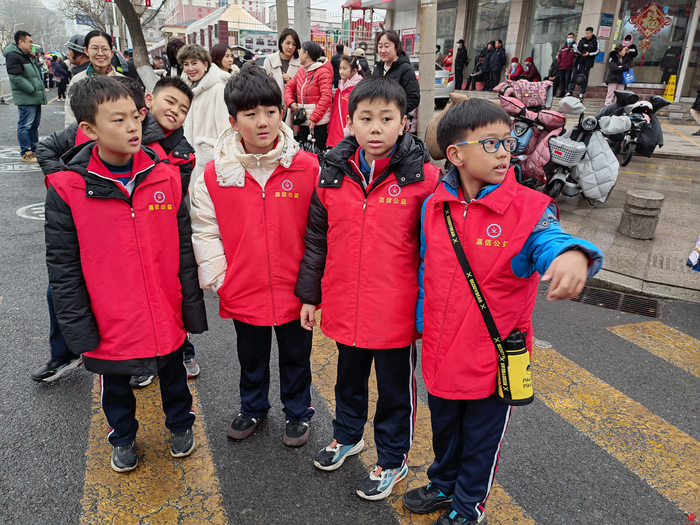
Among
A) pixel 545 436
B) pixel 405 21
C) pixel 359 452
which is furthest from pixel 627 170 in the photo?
pixel 405 21

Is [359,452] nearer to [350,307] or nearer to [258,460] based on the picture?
[258,460]

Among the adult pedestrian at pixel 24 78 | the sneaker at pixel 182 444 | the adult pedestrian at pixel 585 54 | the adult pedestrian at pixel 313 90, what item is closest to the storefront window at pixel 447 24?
the adult pedestrian at pixel 585 54

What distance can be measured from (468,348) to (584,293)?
330cm

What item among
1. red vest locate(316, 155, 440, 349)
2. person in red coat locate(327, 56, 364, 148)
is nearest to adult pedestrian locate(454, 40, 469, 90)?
person in red coat locate(327, 56, 364, 148)

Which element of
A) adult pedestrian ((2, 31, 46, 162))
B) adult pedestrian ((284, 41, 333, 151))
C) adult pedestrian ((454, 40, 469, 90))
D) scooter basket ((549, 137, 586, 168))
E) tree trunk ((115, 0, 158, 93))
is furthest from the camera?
adult pedestrian ((454, 40, 469, 90))

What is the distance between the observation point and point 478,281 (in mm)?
1777

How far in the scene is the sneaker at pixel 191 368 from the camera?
316 centimetres

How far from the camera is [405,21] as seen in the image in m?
27.6

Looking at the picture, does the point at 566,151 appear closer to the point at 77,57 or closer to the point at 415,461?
the point at 415,461

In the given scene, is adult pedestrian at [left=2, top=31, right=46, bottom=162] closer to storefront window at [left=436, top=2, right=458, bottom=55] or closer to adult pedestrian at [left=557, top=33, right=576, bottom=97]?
adult pedestrian at [left=557, top=33, right=576, bottom=97]

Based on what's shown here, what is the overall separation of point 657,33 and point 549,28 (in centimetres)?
373

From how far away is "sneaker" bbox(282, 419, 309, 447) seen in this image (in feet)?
8.40

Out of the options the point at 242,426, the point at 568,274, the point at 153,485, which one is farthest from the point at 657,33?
the point at 153,485

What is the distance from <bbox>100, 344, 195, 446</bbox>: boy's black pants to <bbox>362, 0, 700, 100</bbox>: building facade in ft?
57.3
